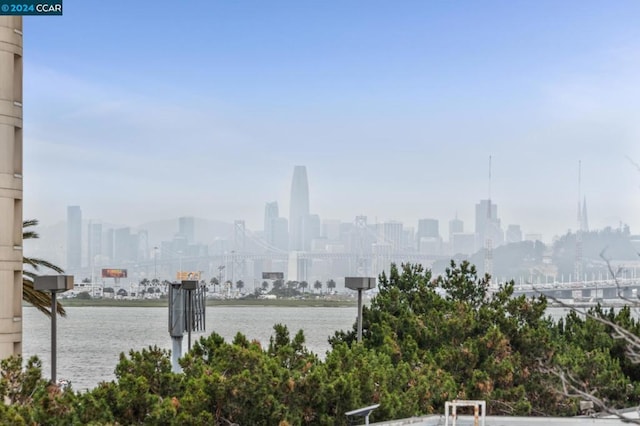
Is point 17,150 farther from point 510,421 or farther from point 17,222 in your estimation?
point 510,421

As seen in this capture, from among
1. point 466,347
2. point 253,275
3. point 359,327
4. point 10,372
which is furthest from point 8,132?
point 253,275

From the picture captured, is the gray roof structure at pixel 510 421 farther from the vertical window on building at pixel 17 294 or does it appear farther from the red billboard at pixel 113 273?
the red billboard at pixel 113 273

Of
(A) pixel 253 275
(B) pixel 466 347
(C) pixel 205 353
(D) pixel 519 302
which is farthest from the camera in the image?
(A) pixel 253 275

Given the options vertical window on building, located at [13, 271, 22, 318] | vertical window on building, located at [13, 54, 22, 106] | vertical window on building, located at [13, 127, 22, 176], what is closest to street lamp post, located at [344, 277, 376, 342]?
vertical window on building, located at [13, 271, 22, 318]

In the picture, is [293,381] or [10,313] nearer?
[293,381]

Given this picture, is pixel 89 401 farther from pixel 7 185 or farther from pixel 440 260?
pixel 440 260

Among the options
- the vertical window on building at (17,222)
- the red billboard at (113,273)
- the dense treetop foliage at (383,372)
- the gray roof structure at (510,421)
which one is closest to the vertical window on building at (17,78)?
the vertical window on building at (17,222)

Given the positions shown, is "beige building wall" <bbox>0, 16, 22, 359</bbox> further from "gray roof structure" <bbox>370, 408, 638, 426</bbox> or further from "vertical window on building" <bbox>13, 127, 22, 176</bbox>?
"gray roof structure" <bbox>370, 408, 638, 426</bbox>
